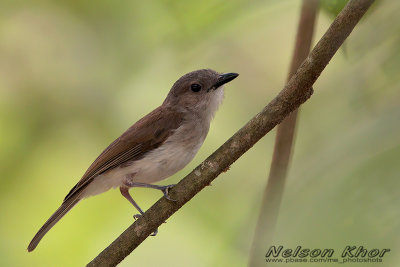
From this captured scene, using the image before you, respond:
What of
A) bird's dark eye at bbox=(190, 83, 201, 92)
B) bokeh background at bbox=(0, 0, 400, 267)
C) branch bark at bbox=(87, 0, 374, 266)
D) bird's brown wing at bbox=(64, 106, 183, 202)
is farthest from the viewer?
bird's dark eye at bbox=(190, 83, 201, 92)

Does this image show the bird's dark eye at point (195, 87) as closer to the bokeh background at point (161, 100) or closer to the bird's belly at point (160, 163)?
the bokeh background at point (161, 100)

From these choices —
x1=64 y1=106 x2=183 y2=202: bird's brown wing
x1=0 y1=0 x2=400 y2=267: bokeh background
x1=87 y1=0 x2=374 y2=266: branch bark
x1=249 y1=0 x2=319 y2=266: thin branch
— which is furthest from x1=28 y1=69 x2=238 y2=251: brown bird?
x1=249 y1=0 x2=319 y2=266: thin branch

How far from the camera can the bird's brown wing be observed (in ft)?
A: 11.0

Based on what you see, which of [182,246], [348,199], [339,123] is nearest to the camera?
[348,199]

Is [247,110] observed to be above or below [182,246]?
above

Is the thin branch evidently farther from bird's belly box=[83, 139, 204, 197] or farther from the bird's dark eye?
the bird's dark eye

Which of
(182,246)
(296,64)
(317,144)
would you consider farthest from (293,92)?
(182,246)

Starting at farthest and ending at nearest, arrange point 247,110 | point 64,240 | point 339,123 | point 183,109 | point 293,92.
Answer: point 183,109 < point 247,110 < point 64,240 < point 293,92 < point 339,123

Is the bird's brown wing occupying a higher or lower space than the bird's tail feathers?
higher

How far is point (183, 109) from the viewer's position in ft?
12.5

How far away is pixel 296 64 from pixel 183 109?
179cm

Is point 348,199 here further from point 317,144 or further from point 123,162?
point 123,162

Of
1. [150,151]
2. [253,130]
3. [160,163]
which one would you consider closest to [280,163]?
[253,130]

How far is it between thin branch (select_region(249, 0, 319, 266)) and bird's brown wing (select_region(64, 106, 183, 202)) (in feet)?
5.05
